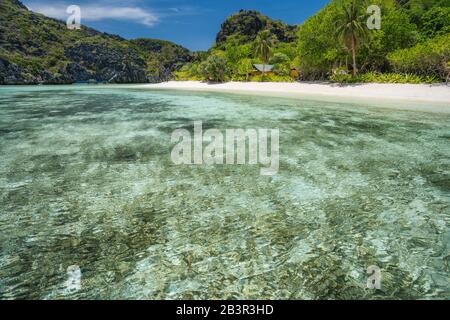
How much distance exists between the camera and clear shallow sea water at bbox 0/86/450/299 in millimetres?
4840

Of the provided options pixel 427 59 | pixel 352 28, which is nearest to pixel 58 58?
pixel 352 28

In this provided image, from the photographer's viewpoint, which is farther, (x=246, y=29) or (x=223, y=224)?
(x=246, y=29)

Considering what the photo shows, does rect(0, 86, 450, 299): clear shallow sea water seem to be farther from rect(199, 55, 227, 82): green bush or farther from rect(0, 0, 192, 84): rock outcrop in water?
rect(0, 0, 192, 84): rock outcrop in water

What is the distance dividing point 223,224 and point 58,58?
166970mm

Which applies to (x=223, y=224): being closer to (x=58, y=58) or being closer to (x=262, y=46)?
(x=262, y=46)

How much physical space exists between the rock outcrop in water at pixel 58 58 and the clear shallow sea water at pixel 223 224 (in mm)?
122349

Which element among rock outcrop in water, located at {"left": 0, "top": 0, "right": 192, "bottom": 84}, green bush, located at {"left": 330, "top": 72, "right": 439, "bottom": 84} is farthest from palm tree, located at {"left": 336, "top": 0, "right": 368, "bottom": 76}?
rock outcrop in water, located at {"left": 0, "top": 0, "right": 192, "bottom": 84}

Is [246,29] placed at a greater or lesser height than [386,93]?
greater

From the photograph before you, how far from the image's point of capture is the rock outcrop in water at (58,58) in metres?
120

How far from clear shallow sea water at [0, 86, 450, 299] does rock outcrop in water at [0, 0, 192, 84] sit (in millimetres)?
122349

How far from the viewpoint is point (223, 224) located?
22.3 feet

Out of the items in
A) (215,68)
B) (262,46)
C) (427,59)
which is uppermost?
(262,46)

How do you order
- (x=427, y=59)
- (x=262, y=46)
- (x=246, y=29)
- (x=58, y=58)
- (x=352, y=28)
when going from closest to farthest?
(x=427, y=59), (x=352, y=28), (x=262, y=46), (x=58, y=58), (x=246, y=29)
